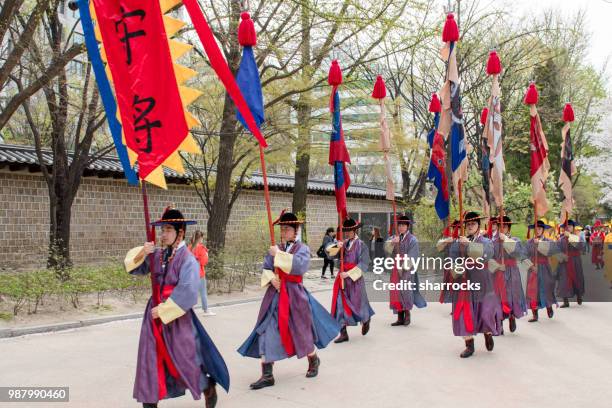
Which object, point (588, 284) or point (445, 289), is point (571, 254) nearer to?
point (445, 289)

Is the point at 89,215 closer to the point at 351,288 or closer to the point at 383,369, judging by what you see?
the point at 351,288

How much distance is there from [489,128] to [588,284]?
11271mm

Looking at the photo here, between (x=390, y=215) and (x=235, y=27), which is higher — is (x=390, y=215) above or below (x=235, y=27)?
below

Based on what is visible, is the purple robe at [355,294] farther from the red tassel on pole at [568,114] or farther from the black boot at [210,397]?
the red tassel on pole at [568,114]

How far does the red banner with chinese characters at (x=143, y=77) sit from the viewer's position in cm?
509

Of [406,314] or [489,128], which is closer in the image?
[489,128]

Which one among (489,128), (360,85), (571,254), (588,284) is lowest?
(588,284)

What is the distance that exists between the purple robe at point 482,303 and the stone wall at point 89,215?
36.6ft

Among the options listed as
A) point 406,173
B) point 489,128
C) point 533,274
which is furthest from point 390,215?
point 489,128

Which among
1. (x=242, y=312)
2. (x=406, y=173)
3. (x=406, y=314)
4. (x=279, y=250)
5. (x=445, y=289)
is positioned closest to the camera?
(x=279, y=250)

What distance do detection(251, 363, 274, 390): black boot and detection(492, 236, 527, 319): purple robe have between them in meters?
4.85

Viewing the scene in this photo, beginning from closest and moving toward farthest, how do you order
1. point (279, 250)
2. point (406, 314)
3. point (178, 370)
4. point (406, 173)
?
point (178, 370) < point (279, 250) < point (406, 314) < point (406, 173)

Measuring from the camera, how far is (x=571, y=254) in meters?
13.4

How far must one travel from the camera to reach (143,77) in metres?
5.15
